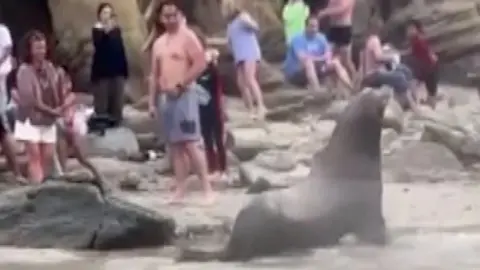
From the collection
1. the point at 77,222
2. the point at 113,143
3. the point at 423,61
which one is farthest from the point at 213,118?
the point at 423,61

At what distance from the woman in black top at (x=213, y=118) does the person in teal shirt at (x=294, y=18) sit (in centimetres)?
109

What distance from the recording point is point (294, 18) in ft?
24.5

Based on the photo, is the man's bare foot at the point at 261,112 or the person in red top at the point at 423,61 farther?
the man's bare foot at the point at 261,112

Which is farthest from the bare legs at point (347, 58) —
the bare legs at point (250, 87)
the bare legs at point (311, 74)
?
the bare legs at point (250, 87)

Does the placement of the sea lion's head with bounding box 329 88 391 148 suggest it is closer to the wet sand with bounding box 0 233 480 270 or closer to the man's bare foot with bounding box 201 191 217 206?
the wet sand with bounding box 0 233 480 270

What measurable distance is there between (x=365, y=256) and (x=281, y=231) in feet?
1.06

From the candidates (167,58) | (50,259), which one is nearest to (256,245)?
(50,259)

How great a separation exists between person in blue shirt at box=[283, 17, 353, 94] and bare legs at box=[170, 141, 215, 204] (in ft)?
3.50

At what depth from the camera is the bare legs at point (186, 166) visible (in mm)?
5957

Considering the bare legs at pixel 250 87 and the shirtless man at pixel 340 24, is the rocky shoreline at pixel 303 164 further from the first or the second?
the shirtless man at pixel 340 24

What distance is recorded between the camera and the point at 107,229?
17.4 feet

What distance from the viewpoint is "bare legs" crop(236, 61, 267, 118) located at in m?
7.39

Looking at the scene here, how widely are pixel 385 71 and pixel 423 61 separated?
1.21 meters

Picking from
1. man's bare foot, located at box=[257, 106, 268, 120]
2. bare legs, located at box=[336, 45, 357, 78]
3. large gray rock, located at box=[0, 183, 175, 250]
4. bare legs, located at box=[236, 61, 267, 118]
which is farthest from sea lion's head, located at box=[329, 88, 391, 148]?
man's bare foot, located at box=[257, 106, 268, 120]
